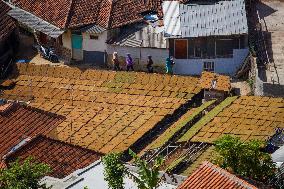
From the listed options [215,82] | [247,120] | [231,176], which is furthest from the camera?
[215,82]

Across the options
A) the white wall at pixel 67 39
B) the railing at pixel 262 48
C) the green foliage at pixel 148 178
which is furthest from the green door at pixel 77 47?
the green foliage at pixel 148 178

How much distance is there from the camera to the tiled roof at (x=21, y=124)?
117 ft

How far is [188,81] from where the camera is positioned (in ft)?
146

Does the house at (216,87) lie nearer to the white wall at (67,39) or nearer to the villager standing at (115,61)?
the villager standing at (115,61)

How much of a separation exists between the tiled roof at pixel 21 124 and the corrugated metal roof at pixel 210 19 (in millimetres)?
11979

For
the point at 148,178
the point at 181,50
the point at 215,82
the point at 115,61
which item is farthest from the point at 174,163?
the point at 115,61

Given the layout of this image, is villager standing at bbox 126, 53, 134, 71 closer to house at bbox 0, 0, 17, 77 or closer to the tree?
house at bbox 0, 0, 17, 77

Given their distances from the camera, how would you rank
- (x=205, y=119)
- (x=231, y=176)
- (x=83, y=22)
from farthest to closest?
(x=83, y=22), (x=205, y=119), (x=231, y=176)

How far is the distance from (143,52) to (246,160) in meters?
18.4

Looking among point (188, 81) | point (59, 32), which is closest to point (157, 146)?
point (188, 81)

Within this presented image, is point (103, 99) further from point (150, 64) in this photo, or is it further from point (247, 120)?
point (247, 120)

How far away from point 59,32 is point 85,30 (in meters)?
1.65

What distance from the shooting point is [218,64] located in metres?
46.5

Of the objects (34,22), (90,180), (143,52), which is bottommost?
(90,180)
